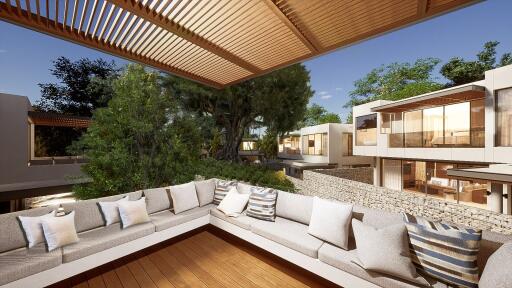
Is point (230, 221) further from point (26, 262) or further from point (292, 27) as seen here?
point (292, 27)

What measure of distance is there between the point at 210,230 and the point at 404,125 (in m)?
11.0

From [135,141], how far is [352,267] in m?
5.42

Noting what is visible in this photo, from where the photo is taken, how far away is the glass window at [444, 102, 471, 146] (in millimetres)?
8695

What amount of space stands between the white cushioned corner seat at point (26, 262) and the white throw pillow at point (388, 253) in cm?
317

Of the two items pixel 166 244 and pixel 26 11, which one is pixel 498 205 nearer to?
pixel 166 244

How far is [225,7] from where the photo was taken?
218 centimetres

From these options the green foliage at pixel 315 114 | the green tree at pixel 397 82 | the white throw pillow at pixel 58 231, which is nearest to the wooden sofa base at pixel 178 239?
the white throw pillow at pixel 58 231

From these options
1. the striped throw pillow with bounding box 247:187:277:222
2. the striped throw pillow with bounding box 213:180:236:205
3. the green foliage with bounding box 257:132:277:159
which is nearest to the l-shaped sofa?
the striped throw pillow with bounding box 247:187:277:222

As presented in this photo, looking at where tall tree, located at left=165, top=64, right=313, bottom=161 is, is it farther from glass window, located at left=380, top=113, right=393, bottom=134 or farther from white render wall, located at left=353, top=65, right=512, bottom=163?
white render wall, located at left=353, top=65, right=512, bottom=163

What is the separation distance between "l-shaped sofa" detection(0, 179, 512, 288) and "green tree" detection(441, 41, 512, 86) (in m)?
27.6

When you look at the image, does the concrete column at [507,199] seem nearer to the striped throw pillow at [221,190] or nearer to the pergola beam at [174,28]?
the striped throw pillow at [221,190]

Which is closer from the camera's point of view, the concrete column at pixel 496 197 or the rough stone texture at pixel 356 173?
the concrete column at pixel 496 197

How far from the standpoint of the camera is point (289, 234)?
3053mm

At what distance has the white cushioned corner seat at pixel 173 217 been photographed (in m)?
3.48
